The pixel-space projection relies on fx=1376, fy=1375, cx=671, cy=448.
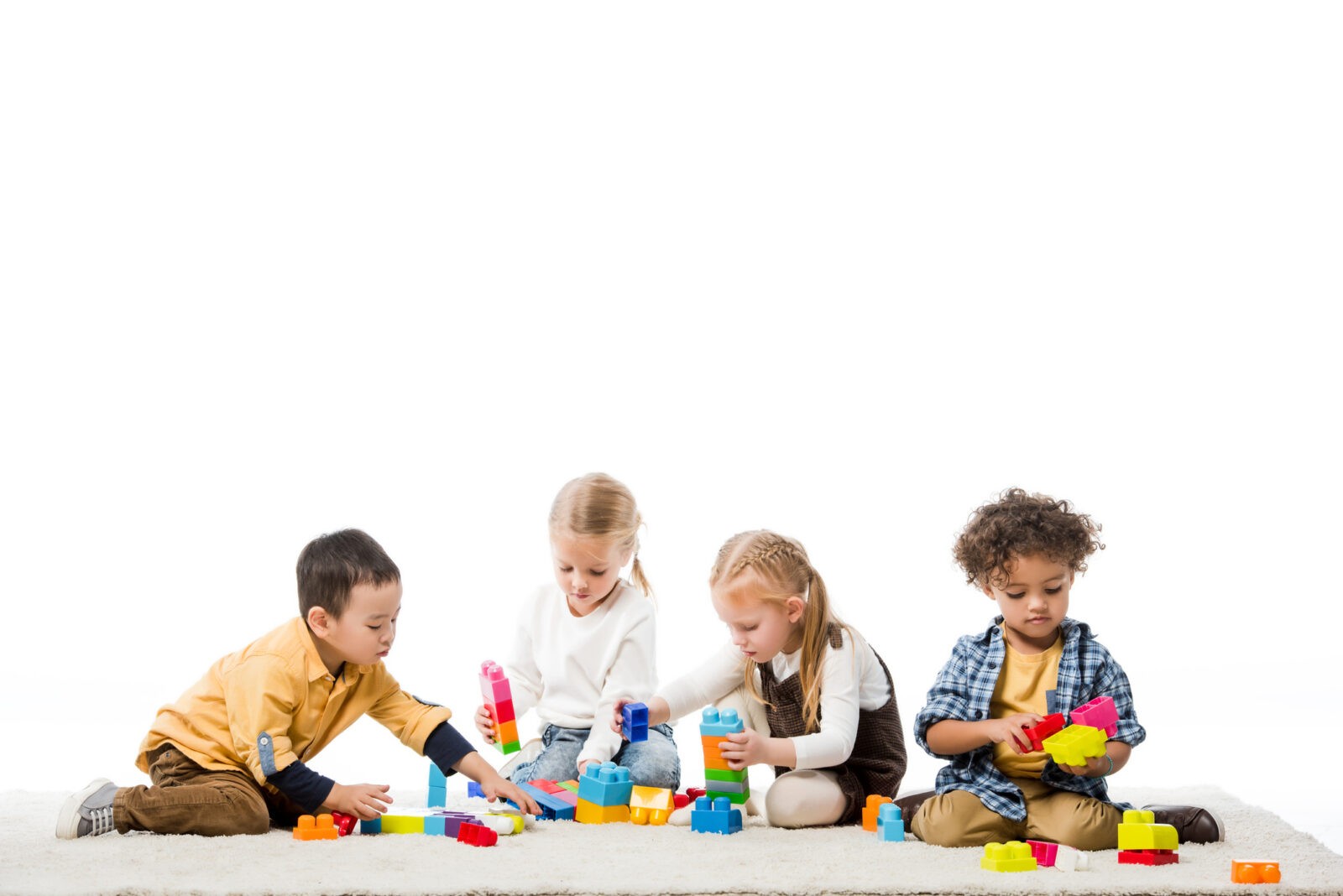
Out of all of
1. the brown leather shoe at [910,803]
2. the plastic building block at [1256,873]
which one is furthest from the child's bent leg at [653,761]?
the plastic building block at [1256,873]

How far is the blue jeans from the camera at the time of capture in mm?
2844

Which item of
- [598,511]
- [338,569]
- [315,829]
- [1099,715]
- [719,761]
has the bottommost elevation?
[315,829]

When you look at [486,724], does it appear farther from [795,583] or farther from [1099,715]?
[1099,715]

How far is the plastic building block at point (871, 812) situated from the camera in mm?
2553

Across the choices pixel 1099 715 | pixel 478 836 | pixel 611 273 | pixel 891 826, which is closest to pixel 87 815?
pixel 478 836

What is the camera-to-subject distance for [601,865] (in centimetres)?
209

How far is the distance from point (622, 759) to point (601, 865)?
81 centimetres

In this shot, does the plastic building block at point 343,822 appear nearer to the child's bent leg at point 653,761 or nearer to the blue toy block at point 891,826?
the child's bent leg at point 653,761

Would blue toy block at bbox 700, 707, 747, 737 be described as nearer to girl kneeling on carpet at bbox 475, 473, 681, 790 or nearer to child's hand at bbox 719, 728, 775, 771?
child's hand at bbox 719, 728, 775, 771

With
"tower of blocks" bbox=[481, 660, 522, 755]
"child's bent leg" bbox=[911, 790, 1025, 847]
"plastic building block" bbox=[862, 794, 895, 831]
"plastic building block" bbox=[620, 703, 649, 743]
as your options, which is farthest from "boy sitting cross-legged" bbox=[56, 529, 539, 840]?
"child's bent leg" bbox=[911, 790, 1025, 847]

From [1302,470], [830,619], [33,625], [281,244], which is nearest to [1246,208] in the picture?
[1302,470]

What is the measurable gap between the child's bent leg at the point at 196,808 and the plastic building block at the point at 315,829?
0.29 ft

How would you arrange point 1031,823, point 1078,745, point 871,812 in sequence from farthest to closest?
point 871,812, point 1031,823, point 1078,745

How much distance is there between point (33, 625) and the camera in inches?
188
